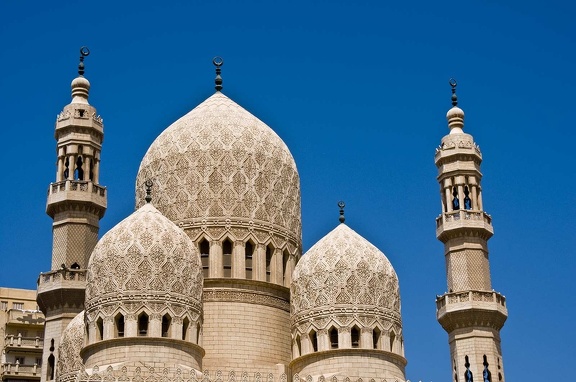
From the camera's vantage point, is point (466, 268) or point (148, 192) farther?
point (466, 268)

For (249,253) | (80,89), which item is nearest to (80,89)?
(80,89)

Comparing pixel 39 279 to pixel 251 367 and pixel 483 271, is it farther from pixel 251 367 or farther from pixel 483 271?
pixel 483 271

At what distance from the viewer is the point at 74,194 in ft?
117

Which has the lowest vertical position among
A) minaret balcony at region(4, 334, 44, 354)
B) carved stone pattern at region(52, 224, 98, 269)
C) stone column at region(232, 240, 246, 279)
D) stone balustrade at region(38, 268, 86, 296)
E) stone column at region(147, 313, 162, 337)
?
stone column at region(147, 313, 162, 337)

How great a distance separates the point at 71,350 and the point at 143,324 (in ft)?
15.8

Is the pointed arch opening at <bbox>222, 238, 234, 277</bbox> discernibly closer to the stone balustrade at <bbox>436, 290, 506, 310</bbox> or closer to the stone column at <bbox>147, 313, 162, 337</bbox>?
the stone column at <bbox>147, 313, 162, 337</bbox>

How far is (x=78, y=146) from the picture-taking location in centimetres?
3681

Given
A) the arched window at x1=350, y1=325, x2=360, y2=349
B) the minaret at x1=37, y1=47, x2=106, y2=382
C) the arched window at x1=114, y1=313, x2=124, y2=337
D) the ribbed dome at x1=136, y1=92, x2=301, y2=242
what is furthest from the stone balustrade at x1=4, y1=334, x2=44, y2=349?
the arched window at x1=350, y1=325, x2=360, y2=349

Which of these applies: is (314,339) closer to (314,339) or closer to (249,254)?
(314,339)

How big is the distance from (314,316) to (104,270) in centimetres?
551

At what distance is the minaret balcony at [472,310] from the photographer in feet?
115

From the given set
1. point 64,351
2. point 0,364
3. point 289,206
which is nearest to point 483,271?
point 289,206

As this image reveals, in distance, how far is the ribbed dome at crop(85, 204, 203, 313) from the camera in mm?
27469

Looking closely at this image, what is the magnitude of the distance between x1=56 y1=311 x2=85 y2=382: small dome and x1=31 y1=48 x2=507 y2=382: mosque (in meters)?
0.06
